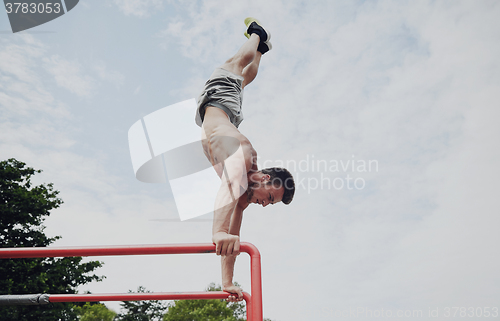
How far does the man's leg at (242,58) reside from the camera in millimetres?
3161

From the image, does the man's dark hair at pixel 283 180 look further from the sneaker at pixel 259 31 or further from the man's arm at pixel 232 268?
the sneaker at pixel 259 31

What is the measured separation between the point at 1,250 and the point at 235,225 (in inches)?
60.1

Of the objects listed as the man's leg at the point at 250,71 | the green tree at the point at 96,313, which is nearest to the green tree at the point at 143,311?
the green tree at the point at 96,313

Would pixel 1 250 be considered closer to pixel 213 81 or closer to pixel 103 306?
pixel 213 81

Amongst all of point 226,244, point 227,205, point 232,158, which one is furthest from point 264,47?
point 226,244

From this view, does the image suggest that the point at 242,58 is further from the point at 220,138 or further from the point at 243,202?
the point at 243,202

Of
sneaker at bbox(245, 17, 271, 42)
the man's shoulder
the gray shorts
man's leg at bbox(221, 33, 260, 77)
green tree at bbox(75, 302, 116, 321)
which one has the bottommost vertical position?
the man's shoulder

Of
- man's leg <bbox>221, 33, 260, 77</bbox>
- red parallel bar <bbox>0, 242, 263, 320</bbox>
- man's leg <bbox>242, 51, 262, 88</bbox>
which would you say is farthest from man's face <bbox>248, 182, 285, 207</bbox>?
man's leg <bbox>242, 51, 262, 88</bbox>

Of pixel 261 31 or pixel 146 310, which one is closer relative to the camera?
pixel 261 31

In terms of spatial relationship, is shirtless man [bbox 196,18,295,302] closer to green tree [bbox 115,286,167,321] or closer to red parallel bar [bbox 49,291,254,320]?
red parallel bar [bbox 49,291,254,320]

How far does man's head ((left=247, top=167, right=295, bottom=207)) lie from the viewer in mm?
2691

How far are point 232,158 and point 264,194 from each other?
0.60 m

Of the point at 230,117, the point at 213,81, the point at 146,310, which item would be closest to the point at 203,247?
the point at 230,117

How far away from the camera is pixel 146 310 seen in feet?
91.6
